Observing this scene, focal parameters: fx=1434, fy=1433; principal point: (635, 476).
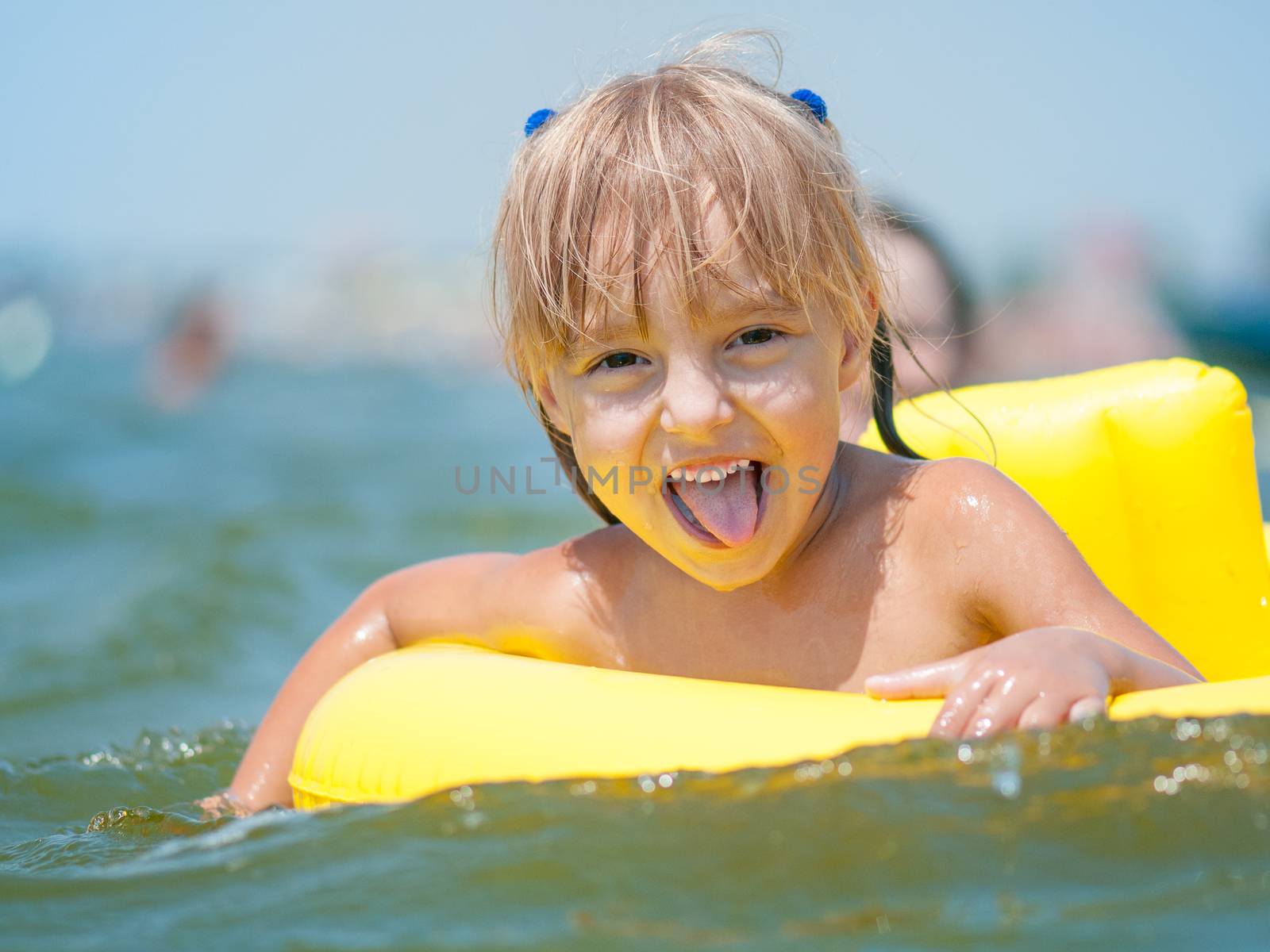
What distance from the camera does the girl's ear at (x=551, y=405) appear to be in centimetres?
256

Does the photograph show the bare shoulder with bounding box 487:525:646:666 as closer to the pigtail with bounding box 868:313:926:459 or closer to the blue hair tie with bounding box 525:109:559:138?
the pigtail with bounding box 868:313:926:459

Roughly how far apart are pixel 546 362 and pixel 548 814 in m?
0.87

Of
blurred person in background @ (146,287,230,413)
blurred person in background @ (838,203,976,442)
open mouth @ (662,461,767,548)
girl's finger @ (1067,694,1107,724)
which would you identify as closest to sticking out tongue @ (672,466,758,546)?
open mouth @ (662,461,767,548)

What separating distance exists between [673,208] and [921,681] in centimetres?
82

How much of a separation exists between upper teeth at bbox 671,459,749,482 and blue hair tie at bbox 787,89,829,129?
70cm

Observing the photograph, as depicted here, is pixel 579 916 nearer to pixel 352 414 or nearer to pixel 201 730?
pixel 201 730

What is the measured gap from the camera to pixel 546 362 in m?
2.47

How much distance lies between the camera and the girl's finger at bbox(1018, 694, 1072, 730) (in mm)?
1856

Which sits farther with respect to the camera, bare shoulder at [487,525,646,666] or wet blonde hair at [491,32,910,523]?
bare shoulder at [487,525,646,666]

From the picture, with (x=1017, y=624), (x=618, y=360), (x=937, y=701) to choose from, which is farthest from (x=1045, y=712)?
(x=618, y=360)

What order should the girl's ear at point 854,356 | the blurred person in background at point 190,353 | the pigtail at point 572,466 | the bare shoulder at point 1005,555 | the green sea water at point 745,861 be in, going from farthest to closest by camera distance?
the blurred person in background at point 190,353
the pigtail at point 572,466
the girl's ear at point 854,356
the bare shoulder at point 1005,555
the green sea water at point 745,861

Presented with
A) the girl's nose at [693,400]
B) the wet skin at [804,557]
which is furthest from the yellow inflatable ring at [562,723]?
the girl's nose at [693,400]

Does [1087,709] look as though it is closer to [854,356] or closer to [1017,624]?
[1017,624]

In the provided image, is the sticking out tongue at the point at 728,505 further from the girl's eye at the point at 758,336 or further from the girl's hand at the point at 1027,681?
the girl's hand at the point at 1027,681
